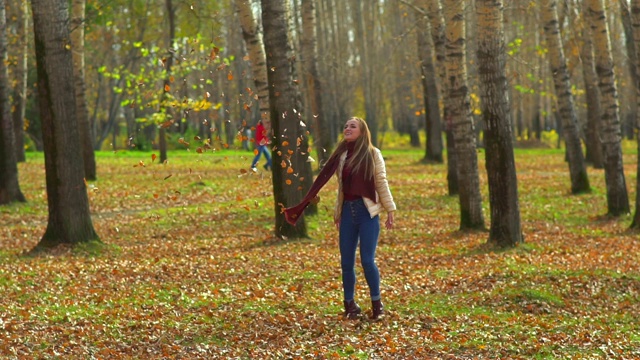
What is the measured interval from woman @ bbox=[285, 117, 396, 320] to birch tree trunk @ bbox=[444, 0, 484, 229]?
7.41 metres

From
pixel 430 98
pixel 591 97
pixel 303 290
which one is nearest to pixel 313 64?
pixel 591 97

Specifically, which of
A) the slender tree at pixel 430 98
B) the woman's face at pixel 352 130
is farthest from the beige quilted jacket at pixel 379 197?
the slender tree at pixel 430 98

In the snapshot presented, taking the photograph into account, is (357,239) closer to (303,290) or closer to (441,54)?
(303,290)

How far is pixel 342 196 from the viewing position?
9672mm

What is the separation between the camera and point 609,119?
62.8ft

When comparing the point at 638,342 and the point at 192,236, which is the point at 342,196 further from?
the point at 192,236

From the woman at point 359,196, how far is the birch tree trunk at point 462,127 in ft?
24.3

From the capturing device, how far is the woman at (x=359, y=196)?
31.3 ft

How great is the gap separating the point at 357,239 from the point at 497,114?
5.23 meters

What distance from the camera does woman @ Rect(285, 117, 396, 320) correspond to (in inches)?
376

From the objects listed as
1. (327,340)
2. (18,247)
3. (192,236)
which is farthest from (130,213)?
(327,340)

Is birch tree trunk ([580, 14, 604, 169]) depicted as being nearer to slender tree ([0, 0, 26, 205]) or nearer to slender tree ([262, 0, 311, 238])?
slender tree ([262, 0, 311, 238])

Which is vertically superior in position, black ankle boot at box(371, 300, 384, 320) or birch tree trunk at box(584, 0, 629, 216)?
birch tree trunk at box(584, 0, 629, 216)

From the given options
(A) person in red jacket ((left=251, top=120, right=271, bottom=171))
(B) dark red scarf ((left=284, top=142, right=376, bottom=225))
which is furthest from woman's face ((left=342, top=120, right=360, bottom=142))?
(A) person in red jacket ((left=251, top=120, right=271, bottom=171))
